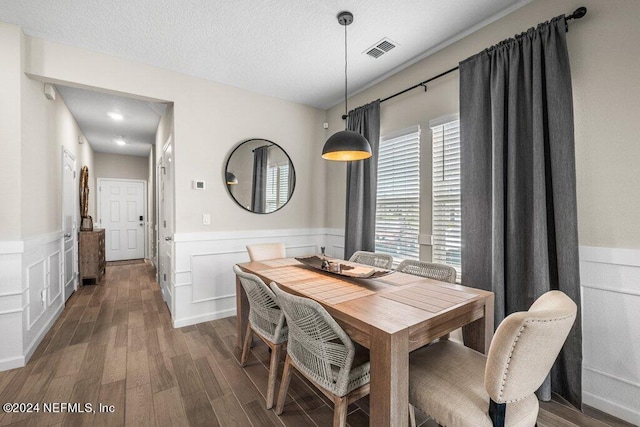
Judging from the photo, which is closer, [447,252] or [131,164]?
[447,252]

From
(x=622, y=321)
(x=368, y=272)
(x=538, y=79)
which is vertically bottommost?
(x=622, y=321)

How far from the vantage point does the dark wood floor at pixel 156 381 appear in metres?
1.72

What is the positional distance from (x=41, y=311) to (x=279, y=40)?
11.5 ft

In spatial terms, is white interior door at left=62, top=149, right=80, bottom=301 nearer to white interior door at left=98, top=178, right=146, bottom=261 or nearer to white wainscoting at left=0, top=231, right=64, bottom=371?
white wainscoting at left=0, top=231, right=64, bottom=371

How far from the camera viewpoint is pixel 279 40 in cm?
255

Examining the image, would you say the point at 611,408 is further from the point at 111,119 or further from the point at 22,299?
the point at 111,119

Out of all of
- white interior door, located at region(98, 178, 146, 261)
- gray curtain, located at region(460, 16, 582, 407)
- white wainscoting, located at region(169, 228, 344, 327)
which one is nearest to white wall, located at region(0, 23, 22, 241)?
white wainscoting, located at region(169, 228, 344, 327)

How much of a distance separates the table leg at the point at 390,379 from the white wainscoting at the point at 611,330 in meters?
1.52

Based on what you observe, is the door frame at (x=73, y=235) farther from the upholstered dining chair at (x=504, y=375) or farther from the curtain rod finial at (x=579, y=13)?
the curtain rod finial at (x=579, y=13)

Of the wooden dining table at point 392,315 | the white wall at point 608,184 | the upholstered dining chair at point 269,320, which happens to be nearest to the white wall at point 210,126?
the wooden dining table at point 392,315

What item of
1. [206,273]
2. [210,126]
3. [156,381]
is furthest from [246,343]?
[210,126]

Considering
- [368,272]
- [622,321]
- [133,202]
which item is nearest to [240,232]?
[368,272]

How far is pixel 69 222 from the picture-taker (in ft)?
13.6

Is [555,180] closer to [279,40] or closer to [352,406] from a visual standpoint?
[352,406]
